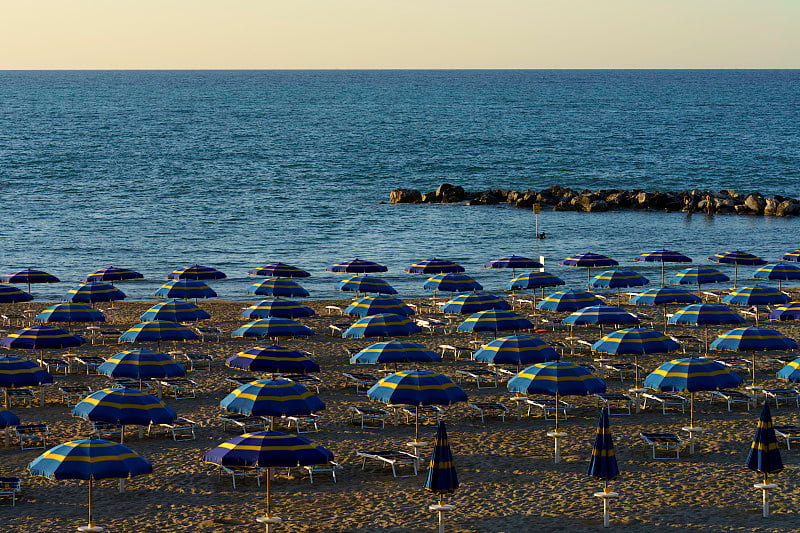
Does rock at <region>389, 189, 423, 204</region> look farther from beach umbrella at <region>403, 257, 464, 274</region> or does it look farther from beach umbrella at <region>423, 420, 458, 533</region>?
beach umbrella at <region>423, 420, 458, 533</region>

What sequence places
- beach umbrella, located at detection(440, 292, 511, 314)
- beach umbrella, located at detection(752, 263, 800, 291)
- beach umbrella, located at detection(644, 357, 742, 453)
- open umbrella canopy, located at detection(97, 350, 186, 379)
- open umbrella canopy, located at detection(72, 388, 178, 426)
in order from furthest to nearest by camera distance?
beach umbrella, located at detection(752, 263, 800, 291)
beach umbrella, located at detection(440, 292, 511, 314)
open umbrella canopy, located at detection(97, 350, 186, 379)
beach umbrella, located at detection(644, 357, 742, 453)
open umbrella canopy, located at detection(72, 388, 178, 426)

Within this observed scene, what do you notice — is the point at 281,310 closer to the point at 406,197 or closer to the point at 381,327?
the point at 381,327

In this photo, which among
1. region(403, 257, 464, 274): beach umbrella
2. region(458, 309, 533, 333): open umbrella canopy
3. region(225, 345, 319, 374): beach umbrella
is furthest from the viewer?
region(403, 257, 464, 274): beach umbrella

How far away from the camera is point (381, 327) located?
83.4 ft

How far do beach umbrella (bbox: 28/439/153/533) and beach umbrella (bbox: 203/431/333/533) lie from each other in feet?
3.69

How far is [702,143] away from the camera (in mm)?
118938

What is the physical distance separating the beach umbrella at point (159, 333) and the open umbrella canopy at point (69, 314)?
2982 mm

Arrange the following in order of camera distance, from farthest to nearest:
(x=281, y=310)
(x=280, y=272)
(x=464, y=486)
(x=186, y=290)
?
(x=280, y=272) < (x=186, y=290) < (x=281, y=310) < (x=464, y=486)

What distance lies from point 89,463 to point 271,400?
4199mm

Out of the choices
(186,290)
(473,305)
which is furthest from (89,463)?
(186,290)

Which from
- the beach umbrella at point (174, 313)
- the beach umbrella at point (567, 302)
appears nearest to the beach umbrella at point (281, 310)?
the beach umbrella at point (174, 313)

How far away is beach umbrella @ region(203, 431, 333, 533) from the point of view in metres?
15.4

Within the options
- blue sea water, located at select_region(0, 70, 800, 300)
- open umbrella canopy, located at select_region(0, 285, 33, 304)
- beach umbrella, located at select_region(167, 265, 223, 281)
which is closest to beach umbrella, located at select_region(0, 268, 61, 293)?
open umbrella canopy, located at select_region(0, 285, 33, 304)

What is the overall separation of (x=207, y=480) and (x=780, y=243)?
45355mm
